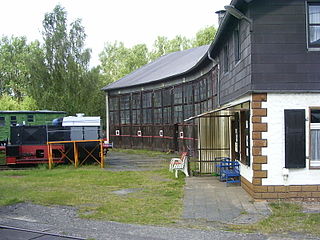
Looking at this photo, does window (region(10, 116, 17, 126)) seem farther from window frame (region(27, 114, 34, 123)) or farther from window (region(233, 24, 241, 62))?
window (region(233, 24, 241, 62))

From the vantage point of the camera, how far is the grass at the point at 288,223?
8281 mm

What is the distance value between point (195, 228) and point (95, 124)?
568 inches

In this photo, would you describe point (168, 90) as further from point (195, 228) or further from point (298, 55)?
point (195, 228)

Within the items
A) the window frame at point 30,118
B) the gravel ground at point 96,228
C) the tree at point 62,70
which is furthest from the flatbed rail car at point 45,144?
the tree at point 62,70

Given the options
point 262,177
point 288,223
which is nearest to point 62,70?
point 262,177

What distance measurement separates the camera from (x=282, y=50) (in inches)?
443

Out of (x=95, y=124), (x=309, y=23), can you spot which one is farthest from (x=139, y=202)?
(x=95, y=124)

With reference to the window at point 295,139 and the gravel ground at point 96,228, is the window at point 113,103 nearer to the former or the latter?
the gravel ground at point 96,228

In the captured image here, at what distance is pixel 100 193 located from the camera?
13.3 m

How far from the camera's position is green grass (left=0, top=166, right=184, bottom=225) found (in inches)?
400

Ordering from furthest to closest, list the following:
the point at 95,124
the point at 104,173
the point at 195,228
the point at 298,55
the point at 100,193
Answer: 1. the point at 95,124
2. the point at 104,173
3. the point at 100,193
4. the point at 298,55
5. the point at 195,228

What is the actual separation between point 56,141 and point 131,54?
2092 inches

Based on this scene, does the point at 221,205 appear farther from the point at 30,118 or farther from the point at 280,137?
the point at 30,118

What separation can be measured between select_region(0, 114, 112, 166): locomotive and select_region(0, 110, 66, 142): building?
549 centimetres
